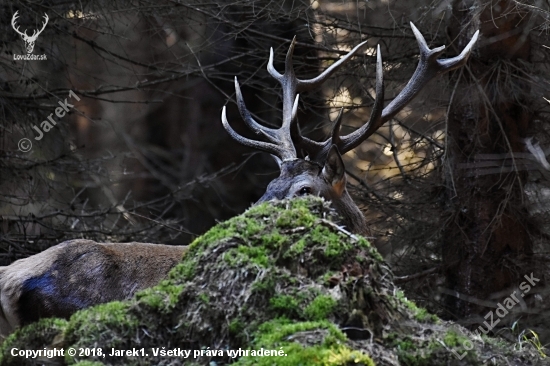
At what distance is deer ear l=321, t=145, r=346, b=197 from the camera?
6.85 m

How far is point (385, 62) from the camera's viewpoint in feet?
28.1

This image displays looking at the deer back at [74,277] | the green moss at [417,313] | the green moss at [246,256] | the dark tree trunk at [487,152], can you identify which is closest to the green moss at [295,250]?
the green moss at [246,256]

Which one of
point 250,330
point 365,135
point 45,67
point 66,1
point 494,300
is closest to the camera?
point 250,330

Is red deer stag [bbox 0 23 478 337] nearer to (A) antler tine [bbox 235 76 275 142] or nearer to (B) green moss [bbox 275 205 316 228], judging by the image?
(A) antler tine [bbox 235 76 275 142]

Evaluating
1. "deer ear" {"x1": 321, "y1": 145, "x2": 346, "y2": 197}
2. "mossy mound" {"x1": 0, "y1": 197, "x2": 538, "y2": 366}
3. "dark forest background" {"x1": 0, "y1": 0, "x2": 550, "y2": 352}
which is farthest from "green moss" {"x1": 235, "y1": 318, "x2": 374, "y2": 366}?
"dark forest background" {"x1": 0, "y1": 0, "x2": 550, "y2": 352}

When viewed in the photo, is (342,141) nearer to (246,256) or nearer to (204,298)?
(246,256)

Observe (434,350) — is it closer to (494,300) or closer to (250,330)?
(250,330)

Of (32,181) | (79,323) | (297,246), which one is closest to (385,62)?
(32,181)

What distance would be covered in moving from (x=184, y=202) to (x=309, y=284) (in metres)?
9.72

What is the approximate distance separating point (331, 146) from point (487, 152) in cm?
192

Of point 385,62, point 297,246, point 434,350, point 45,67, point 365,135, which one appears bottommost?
point 434,350

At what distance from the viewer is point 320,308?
3770 mm

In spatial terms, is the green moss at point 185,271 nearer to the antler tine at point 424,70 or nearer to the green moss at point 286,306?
the green moss at point 286,306

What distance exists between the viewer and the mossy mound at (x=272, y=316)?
12.0ft
